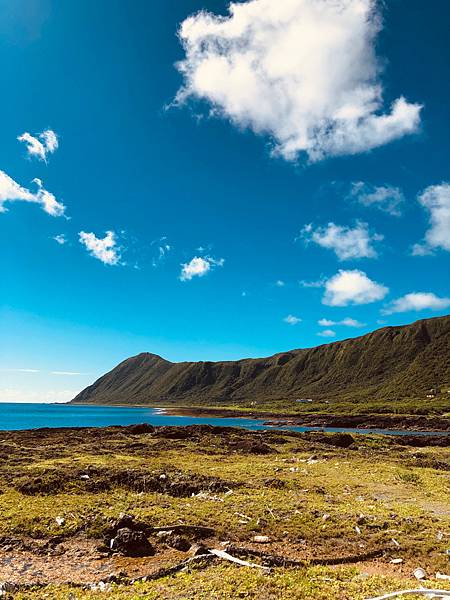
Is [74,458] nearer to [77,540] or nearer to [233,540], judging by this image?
[77,540]

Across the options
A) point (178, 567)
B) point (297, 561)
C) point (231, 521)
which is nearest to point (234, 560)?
point (178, 567)

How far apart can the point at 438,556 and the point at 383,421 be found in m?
101

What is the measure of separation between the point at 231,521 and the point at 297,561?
509 cm

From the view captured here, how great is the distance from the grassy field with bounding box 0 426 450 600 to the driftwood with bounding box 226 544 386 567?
90mm

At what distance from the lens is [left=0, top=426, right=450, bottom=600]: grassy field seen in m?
11.5

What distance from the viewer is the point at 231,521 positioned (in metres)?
17.6

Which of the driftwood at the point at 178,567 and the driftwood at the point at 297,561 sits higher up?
the driftwood at the point at 178,567

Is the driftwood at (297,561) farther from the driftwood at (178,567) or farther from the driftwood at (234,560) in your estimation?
the driftwood at (178,567)

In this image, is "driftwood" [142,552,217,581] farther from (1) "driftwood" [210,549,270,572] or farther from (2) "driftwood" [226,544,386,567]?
(2) "driftwood" [226,544,386,567]

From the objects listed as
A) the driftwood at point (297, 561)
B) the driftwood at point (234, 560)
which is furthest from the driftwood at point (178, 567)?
the driftwood at point (297, 561)

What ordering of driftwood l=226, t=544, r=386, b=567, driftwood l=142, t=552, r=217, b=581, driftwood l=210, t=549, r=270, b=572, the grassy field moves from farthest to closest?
driftwood l=226, t=544, r=386, b=567 < driftwood l=210, t=549, r=270, b=572 < driftwood l=142, t=552, r=217, b=581 < the grassy field

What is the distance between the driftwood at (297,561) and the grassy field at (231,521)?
0.29 ft

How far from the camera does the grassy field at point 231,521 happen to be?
11516 millimetres

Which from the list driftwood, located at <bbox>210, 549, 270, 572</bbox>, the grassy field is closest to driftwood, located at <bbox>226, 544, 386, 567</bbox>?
the grassy field
